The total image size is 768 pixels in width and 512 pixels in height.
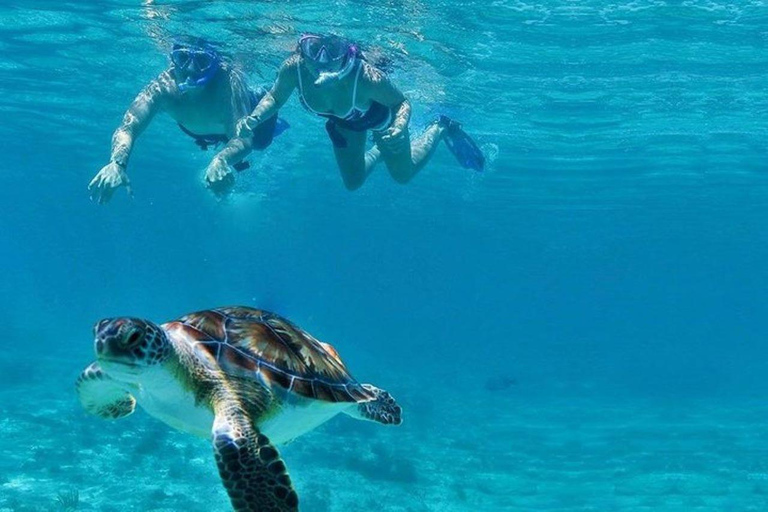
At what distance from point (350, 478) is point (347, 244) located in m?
75.2

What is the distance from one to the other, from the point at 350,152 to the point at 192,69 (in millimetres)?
4349

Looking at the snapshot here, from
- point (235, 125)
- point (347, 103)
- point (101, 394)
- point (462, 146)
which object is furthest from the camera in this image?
point (462, 146)

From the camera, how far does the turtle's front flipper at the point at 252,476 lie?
3.22m

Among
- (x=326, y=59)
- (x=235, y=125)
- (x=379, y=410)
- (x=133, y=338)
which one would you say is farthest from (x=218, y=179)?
(x=133, y=338)

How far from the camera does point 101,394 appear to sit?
4680 mm

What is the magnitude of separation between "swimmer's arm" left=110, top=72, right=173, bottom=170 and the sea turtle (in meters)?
5.19

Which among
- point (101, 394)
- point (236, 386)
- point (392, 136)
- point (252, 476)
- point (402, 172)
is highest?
point (402, 172)

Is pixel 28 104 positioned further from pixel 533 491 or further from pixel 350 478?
pixel 533 491

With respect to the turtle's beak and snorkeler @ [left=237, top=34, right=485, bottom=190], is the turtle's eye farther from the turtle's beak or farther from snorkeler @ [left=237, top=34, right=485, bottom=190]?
snorkeler @ [left=237, top=34, right=485, bottom=190]

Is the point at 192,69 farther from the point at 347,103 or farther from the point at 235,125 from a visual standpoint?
the point at 347,103

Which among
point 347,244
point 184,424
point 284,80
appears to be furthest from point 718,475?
point 347,244

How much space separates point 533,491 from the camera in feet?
46.5

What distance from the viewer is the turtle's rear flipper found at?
16.3 feet

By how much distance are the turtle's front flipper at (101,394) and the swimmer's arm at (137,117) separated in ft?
15.0
